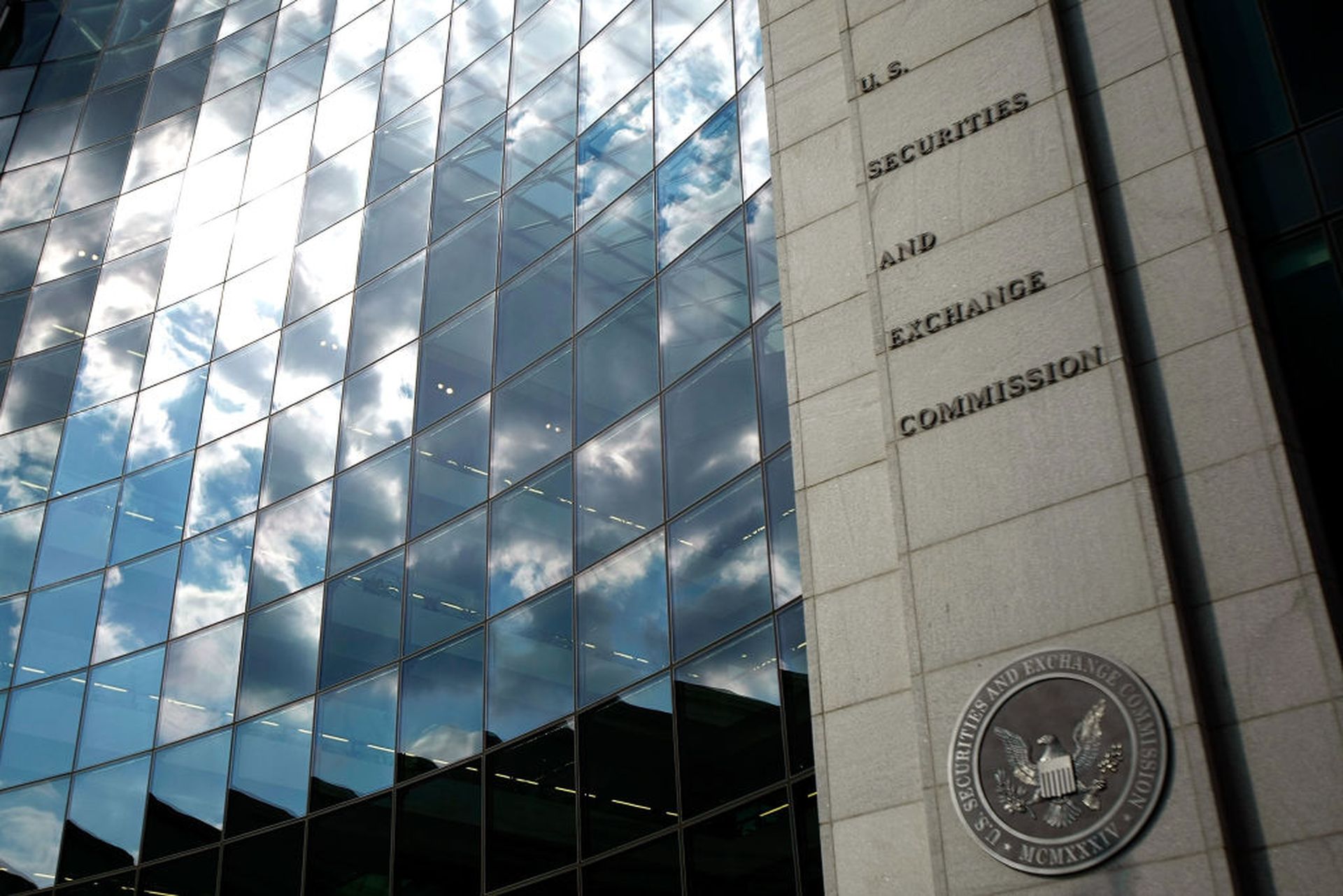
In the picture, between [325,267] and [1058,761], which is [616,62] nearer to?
[325,267]

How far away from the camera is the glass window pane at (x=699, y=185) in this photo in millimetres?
22812

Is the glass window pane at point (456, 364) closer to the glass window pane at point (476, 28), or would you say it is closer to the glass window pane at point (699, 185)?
the glass window pane at point (699, 185)

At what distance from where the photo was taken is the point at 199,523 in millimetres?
30875

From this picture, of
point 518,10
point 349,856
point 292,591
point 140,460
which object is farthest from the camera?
point 140,460

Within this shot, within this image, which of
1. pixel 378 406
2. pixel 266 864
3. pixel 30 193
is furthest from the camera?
pixel 30 193

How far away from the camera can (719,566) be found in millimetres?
20375

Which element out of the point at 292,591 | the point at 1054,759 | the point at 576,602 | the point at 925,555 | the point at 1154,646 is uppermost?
the point at 292,591

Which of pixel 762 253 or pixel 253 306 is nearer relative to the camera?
pixel 762 253

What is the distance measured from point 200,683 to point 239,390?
22.3ft

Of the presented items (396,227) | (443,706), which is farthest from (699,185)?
(443,706)

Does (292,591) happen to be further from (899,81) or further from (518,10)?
(899,81)

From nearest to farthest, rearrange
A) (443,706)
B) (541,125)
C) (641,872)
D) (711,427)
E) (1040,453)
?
(1040,453) < (641,872) < (711,427) < (443,706) < (541,125)

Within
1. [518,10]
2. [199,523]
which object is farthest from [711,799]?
[518,10]

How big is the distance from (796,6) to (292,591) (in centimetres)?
1551
